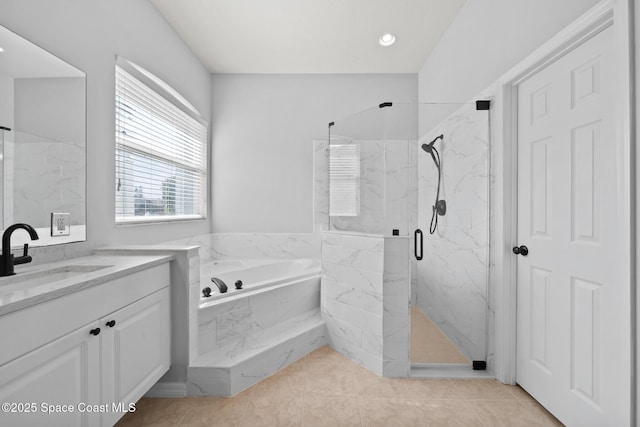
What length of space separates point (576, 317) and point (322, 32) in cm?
285

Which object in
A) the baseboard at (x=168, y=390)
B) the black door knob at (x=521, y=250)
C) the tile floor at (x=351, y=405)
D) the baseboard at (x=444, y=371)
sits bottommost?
the tile floor at (x=351, y=405)

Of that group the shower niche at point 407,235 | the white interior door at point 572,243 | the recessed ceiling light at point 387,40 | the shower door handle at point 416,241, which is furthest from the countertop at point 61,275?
the recessed ceiling light at point 387,40

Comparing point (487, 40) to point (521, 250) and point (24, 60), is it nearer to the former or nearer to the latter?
point (521, 250)

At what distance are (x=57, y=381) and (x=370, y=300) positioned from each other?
171 cm

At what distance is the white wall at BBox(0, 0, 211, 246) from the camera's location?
1.59 m

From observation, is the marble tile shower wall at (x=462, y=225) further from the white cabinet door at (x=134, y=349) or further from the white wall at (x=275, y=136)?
the white cabinet door at (x=134, y=349)

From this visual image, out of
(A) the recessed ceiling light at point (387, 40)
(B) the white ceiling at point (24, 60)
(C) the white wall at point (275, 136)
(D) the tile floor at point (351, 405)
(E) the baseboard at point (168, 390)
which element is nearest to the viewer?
(B) the white ceiling at point (24, 60)

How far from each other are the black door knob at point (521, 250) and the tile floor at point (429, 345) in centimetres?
91

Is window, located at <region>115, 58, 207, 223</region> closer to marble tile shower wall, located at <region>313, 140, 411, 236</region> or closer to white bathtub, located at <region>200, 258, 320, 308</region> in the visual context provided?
white bathtub, located at <region>200, 258, 320, 308</region>

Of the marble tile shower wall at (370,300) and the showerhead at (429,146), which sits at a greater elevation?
the showerhead at (429,146)

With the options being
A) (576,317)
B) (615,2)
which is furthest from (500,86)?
(576,317)

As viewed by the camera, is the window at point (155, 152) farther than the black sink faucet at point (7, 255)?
Yes

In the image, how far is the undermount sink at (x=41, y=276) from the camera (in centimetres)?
131

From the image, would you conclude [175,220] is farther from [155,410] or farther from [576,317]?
[576,317]
